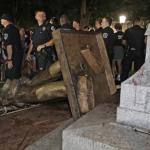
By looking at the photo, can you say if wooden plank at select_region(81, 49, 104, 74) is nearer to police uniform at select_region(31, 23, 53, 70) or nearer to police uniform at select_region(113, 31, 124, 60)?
police uniform at select_region(31, 23, 53, 70)

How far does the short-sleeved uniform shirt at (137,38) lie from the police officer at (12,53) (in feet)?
9.33

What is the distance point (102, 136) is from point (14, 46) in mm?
3255

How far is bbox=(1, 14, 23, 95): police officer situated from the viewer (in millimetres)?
5363

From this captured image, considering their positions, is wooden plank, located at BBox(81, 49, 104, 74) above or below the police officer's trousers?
above

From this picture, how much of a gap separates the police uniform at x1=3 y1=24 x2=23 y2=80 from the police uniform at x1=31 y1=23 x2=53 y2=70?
1.26 feet

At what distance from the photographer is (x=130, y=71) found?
7891 millimetres

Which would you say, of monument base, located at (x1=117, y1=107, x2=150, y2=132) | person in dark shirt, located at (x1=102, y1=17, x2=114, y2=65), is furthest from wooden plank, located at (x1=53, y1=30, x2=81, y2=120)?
person in dark shirt, located at (x1=102, y1=17, x2=114, y2=65)

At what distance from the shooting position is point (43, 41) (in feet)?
18.8

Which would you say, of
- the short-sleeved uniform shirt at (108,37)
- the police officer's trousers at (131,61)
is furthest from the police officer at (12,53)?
the police officer's trousers at (131,61)

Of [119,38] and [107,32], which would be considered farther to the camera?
[119,38]

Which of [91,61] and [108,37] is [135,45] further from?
[91,61]

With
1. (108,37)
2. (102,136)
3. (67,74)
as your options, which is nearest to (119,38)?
(108,37)

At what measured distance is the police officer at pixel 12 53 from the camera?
17.6ft

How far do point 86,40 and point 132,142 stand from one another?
7.57 ft
